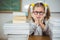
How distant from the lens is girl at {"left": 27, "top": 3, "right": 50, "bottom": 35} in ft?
3.56

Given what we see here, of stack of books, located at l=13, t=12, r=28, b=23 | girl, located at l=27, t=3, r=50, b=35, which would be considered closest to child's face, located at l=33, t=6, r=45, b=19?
girl, located at l=27, t=3, r=50, b=35

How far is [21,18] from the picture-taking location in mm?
1085

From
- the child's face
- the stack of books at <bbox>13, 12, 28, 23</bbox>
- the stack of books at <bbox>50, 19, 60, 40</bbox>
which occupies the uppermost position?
the child's face

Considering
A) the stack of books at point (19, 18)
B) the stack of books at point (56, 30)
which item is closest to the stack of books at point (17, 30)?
the stack of books at point (19, 18)

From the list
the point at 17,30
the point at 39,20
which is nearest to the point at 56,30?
the point at 39,20

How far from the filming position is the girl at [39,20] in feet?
3.56

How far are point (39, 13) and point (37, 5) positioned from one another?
0.25 ft

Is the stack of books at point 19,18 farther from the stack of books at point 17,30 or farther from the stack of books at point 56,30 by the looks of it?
the stack of books at point 56,30

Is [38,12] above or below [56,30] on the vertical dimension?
above

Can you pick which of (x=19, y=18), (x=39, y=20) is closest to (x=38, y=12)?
(x=39, y=20)

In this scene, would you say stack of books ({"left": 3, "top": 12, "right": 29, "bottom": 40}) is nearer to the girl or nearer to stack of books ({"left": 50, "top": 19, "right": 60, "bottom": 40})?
the girl

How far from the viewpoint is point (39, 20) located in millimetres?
1088

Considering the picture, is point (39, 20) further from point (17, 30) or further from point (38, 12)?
point (17, 30)

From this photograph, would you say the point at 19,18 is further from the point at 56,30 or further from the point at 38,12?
the point at 56,30
